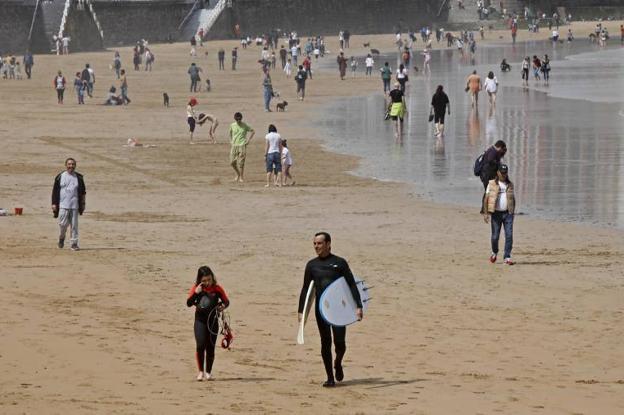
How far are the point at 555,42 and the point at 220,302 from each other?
97.0 meters

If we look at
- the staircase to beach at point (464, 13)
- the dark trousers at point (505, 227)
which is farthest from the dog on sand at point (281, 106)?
the staircase to beach at point (464, 13)

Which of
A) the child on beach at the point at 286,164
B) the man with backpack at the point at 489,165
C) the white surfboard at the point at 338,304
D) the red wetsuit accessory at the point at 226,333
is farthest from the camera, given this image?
the child on beach at the point at 286,164

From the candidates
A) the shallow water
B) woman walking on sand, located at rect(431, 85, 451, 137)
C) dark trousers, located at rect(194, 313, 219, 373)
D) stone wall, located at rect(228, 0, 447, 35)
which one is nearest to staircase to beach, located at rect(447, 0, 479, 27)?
stone wall, located at rect(228, 0, 447, 35)

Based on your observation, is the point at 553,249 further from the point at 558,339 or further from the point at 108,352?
the point at 108,352

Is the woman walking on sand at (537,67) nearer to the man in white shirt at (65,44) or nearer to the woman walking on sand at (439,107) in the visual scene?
the woman walking on sand at (439,107)

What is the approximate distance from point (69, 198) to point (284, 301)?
4.81m

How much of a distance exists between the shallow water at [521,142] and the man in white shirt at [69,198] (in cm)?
834

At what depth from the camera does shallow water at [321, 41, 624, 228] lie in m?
28.5

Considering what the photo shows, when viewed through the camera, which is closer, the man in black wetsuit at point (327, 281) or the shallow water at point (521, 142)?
the man in black wetsuit at point (327, 281)

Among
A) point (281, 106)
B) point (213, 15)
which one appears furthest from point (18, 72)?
point (213, 15)

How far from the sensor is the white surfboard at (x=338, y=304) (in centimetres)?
1298

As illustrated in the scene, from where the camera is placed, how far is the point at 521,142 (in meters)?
38.7

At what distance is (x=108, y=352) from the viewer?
14789 mm

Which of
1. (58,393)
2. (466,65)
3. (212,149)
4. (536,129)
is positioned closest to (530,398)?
(58,393)
